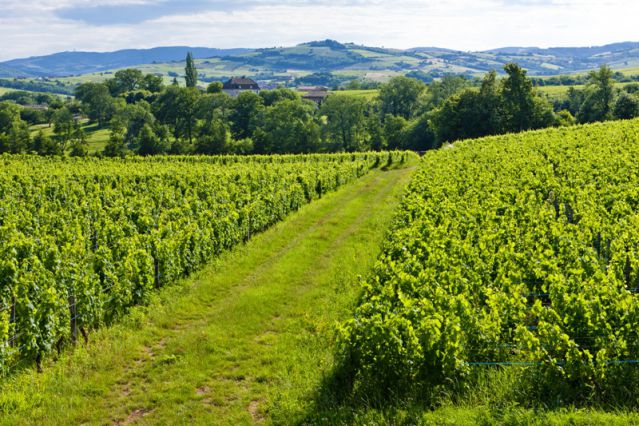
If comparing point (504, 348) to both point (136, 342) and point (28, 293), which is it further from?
point (28, 293)

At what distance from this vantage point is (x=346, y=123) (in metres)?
111

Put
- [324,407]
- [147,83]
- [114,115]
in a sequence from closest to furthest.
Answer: [324,407] → [114,115] → [147,83]

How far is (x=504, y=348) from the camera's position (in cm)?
1088

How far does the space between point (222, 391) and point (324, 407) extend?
261 centimetres

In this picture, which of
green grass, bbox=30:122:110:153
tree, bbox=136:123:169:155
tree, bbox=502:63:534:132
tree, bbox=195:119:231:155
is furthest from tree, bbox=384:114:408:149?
green grass, bbox=30:122:110:153

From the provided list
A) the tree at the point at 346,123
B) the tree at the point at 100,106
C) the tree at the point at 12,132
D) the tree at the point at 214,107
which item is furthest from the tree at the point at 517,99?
the tree at the point at 100,106

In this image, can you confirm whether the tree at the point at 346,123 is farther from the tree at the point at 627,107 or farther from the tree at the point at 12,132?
the tree at the point at 12,132

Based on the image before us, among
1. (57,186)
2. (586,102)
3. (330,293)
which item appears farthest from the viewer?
Result: (586,102)

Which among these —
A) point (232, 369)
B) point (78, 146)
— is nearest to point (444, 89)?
point (78, 146)

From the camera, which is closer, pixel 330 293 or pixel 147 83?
pixel 330 293

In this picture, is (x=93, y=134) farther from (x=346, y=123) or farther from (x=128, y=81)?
(x=346, y=123)

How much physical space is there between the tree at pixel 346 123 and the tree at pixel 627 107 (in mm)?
47702

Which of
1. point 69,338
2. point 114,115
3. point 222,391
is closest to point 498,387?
point 222,391

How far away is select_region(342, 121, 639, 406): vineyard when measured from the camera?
31.7 feet
